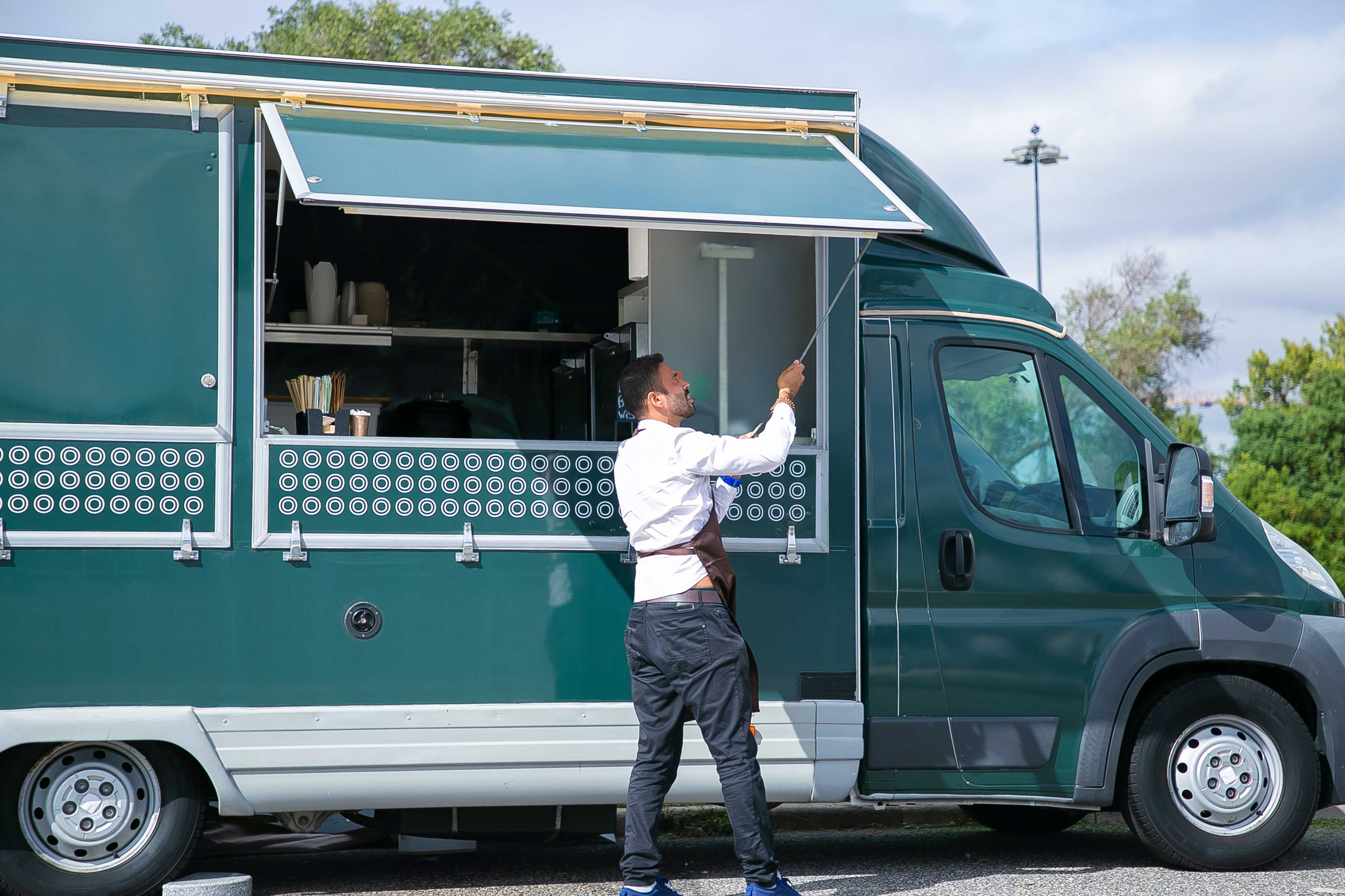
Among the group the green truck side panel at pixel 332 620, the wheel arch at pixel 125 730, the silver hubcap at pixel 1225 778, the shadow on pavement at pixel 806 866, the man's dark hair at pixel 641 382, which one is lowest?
the shadow on pavement at pixel 806 866

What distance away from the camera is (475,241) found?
22.8 ft

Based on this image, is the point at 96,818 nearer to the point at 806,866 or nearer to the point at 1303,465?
the point at 806,866

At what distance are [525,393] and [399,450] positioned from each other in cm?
Result: 278

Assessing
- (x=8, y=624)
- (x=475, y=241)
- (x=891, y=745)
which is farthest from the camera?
(x=475, y=241)

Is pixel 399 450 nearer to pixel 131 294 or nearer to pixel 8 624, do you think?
pixel 131 294

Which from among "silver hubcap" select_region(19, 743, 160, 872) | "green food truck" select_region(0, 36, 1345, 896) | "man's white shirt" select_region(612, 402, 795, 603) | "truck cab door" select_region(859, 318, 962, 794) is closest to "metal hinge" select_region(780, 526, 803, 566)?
"green food truck" select_region(0, 36, 1345, 896)

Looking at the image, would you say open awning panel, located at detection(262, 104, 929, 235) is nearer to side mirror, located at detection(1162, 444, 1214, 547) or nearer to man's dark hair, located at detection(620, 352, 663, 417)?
man's dark hair, located at detection(620, 352, 663, 417)

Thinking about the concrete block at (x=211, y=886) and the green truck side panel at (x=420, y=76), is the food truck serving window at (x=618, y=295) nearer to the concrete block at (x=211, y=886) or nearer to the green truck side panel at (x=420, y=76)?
the green truck side panel at (x=420, y=76)

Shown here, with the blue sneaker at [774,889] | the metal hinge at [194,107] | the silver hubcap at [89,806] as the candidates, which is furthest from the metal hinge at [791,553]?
the metal hinge at [194,107]

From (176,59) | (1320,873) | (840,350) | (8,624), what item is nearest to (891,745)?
(840,350)

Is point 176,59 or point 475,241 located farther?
point 475,241

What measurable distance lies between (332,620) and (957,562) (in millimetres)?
2334

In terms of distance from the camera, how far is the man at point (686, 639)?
4.21 metres

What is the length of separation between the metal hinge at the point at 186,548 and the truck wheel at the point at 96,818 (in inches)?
26.4
